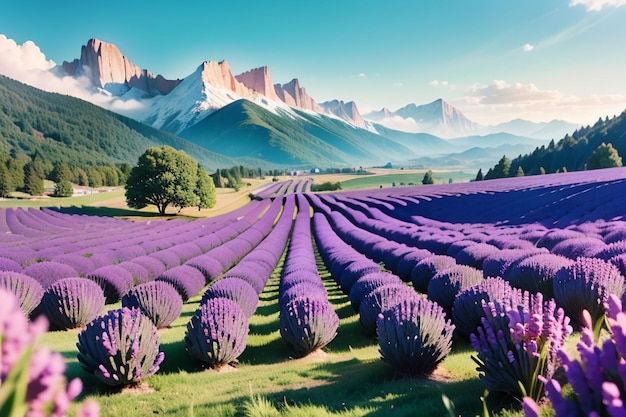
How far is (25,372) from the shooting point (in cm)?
91

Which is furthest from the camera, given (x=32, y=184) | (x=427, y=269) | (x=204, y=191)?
(x=32, y=184)

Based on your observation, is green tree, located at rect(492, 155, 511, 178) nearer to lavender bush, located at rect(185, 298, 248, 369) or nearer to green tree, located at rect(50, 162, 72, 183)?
lavender bush, located at rect(185, 298, 248, 369)

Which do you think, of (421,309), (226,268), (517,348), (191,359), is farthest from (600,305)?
(226,268)

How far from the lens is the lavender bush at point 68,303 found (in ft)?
28.9

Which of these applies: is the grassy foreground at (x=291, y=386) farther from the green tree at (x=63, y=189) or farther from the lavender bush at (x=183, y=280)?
the green tree at (x=63, y=189)

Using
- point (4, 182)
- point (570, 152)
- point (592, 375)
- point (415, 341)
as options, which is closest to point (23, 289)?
point (415, 341)

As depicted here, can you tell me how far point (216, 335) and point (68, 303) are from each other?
14.6 feet

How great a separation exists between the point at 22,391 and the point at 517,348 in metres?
3.64

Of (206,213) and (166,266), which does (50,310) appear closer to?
(166,266)

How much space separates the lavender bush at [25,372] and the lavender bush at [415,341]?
4504 millimetres

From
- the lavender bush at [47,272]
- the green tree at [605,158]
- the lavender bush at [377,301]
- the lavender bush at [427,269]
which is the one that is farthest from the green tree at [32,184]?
the green tree at [605,158]

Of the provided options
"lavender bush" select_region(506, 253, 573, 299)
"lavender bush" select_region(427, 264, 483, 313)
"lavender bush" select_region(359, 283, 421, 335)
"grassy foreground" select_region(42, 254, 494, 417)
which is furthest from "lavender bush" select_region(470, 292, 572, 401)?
"lavender bush" select_region(427, 264, 483, 313)

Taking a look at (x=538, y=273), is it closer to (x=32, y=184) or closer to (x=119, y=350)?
(x=119, y=350)

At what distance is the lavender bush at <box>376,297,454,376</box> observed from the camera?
5.09 meters
